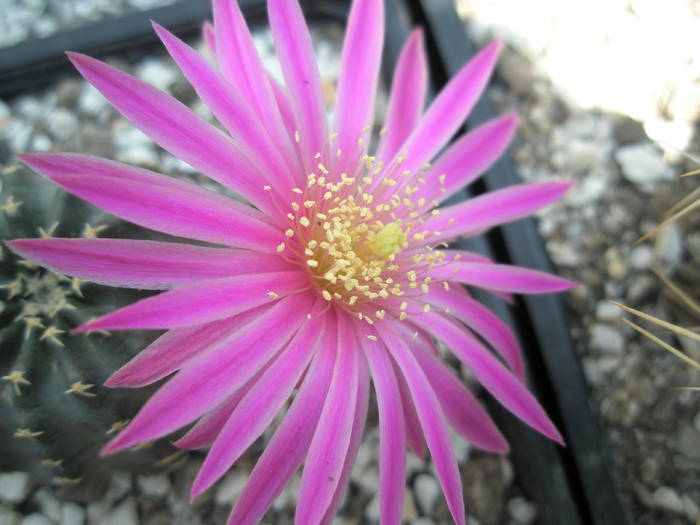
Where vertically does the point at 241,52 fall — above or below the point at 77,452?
above

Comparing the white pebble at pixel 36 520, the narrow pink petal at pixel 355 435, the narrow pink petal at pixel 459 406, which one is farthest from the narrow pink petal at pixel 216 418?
the white pebble at pixel 36 520

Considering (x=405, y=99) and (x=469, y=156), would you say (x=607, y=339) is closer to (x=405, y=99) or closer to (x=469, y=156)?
(x=469, y=156)

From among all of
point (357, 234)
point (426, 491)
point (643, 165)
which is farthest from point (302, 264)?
point (643, 165)

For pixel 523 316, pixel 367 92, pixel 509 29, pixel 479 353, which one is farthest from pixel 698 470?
pixel 509 29

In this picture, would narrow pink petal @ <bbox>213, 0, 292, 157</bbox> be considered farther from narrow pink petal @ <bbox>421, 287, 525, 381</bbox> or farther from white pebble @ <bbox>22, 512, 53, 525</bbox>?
white pebble @ <bbox>22, 512, 53, 525</bbox>

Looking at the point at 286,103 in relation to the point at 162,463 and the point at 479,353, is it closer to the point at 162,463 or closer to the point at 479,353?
the point at 479,353

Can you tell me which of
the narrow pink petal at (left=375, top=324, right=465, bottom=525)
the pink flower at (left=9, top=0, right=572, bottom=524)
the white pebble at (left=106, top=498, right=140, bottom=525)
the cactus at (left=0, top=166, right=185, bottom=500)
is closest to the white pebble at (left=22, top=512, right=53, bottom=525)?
the white pebble at (left=106, top=498, right=140, bottom=525)
